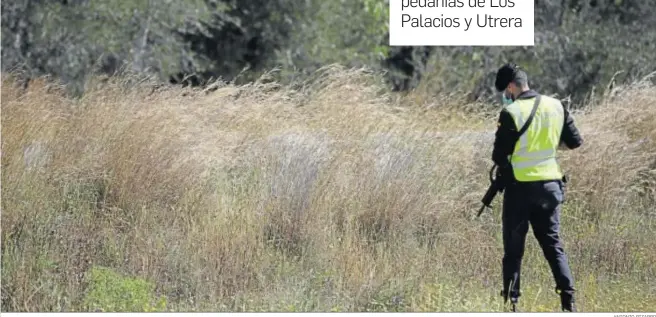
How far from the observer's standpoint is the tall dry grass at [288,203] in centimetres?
988

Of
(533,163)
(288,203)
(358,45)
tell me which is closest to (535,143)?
(533,163)

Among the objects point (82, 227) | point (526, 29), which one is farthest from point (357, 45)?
point (82, 227)

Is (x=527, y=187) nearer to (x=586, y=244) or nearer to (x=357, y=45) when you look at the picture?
(x=586, y=244)

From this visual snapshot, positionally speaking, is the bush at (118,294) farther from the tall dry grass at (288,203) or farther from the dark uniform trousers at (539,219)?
the dark uniform trousers at (539,219)

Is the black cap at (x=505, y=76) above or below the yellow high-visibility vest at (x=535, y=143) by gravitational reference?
above

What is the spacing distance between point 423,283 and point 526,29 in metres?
3.09

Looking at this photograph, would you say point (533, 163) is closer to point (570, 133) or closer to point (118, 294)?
point (570, 133)

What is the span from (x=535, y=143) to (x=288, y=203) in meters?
2.72

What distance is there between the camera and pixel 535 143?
29.6ft

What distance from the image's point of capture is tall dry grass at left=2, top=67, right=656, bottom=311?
988 cm

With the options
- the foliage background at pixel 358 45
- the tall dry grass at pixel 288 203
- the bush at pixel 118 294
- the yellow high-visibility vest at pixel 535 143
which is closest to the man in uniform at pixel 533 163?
the yellow high-visibility vest at pixel 535 143

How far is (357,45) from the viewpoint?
2417 centimetres

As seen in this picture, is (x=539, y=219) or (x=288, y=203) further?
(x=288, y=203)

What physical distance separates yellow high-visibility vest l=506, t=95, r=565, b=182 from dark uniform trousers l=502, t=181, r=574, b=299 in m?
0.08
